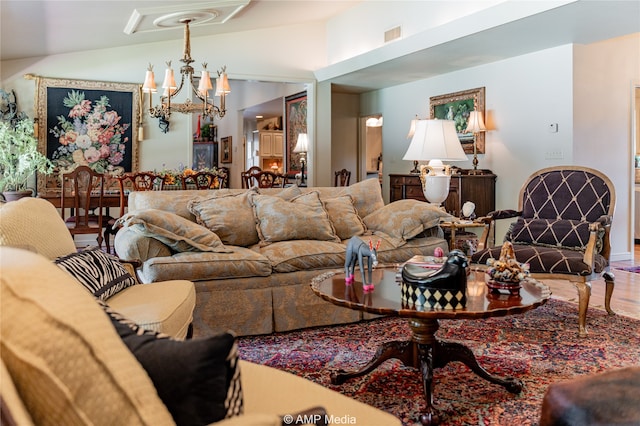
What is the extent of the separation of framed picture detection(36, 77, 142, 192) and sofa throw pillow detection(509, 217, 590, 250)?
5253 mm

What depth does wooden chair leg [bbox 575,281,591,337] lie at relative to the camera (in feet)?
10.6

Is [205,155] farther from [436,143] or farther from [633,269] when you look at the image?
[633,269]

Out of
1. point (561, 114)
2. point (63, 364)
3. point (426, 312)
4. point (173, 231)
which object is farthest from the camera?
A: point (561, 114)

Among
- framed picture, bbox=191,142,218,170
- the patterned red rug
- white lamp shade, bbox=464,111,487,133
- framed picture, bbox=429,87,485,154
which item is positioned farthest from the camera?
framed picture, bbox=191,142,218,170

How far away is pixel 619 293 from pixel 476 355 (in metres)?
2.29

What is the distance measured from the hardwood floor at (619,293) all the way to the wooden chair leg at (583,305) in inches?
27.7

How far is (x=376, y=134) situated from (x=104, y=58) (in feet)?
17.7

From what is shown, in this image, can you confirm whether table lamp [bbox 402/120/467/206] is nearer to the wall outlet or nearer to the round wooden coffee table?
the round wooden coffee table

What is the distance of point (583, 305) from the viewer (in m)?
3.24

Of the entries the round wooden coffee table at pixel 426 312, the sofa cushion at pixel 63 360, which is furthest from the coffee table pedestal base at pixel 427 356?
the sofa cushion at pixel 63 360

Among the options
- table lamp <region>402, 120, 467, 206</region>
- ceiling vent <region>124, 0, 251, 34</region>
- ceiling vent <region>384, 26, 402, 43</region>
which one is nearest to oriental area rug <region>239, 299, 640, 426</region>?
table lamp <region>402, 120, 467, 206</region>

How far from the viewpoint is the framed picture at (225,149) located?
461 inches

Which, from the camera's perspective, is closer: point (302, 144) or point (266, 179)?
point (266, 179)

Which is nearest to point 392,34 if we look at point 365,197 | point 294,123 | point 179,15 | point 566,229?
point 179,15
